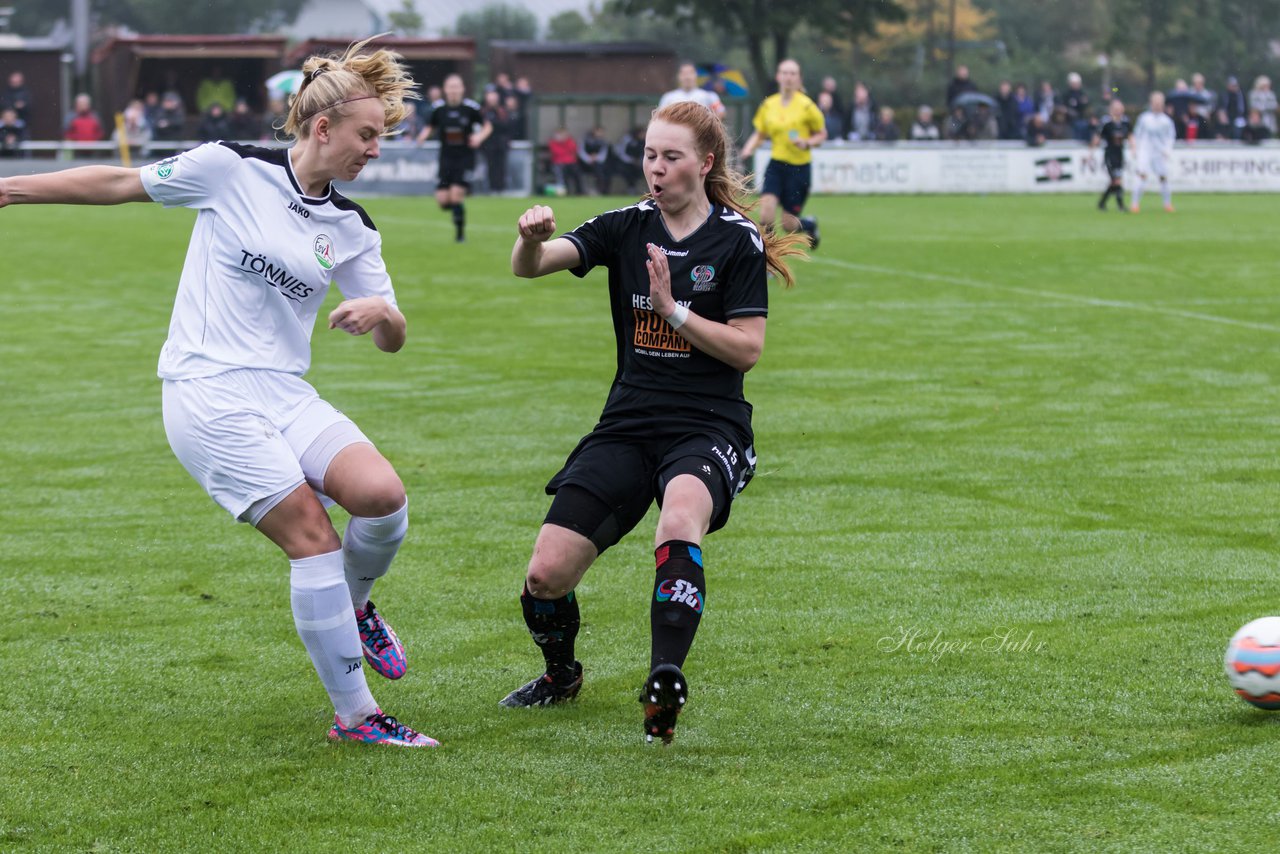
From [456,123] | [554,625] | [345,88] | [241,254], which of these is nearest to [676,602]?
[554,625]

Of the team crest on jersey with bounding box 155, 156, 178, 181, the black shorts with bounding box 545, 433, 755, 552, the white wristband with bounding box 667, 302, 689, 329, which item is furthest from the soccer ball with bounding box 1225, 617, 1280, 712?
the team crest on jersey with bounding box 155, 156, 178, 181

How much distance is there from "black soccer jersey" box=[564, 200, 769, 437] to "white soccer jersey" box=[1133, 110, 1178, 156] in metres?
27.5

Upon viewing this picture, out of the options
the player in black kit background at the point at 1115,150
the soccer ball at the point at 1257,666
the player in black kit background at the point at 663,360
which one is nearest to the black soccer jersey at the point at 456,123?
the player in black kit background at the point at 1115,150

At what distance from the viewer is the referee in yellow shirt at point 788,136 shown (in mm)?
19859

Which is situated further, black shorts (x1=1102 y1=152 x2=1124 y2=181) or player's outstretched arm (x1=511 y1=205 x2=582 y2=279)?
black shorts (x1=1102 y1=152 x2=1124 y2=181)

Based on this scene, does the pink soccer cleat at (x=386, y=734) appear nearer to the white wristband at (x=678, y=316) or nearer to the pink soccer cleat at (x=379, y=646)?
the pink soccer cleat at (x=379, y=646)

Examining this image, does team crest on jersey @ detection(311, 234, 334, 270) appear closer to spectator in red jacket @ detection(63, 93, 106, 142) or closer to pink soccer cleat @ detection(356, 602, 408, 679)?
pink soccer cleat @ detection(356, 602, 408, 679)

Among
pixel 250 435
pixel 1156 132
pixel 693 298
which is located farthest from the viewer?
pixel 1156 132

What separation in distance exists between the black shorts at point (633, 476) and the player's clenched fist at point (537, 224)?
661 mm

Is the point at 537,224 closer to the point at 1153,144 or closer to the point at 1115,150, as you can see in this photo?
the point at 1115,150

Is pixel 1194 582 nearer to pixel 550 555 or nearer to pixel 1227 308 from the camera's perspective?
pixel 550 555

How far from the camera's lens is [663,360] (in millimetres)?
5047

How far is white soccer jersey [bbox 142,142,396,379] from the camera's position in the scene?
4789mm

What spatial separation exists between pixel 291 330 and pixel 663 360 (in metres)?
1.11
